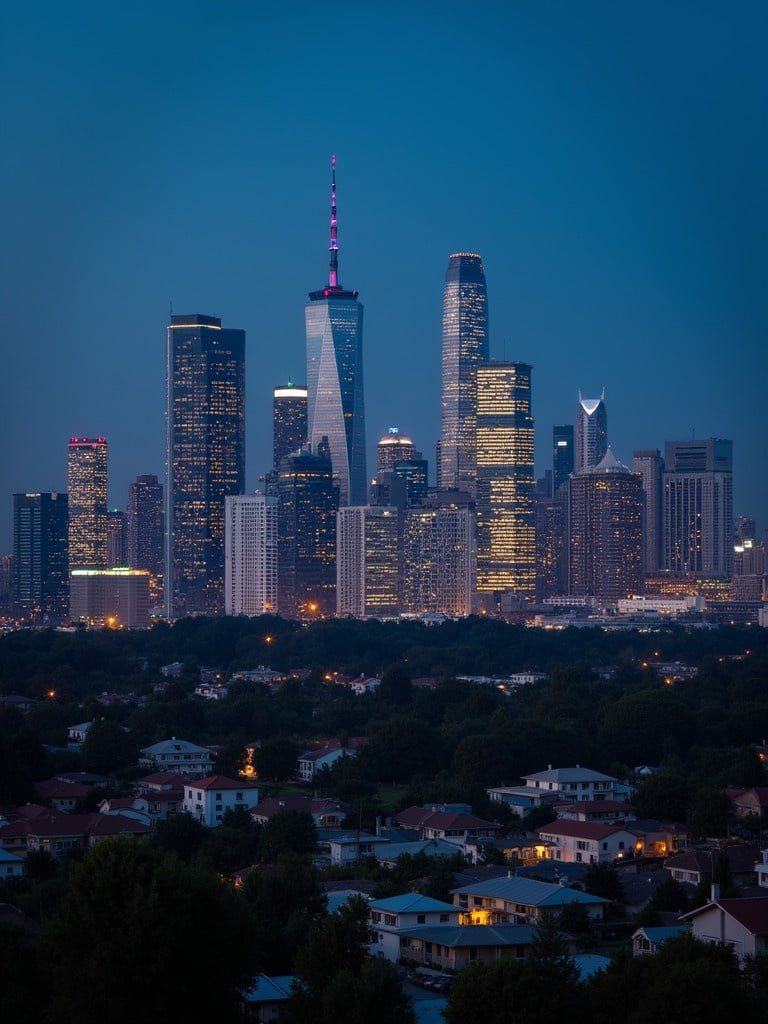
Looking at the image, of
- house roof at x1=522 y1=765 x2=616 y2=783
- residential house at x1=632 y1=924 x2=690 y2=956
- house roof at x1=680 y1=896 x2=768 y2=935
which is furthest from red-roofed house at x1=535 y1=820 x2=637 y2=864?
house roof at x1=680 y1=896 x2=768 y2=935

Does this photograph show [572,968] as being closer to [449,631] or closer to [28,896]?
[28,896]

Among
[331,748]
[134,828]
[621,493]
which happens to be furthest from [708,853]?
[621,493]

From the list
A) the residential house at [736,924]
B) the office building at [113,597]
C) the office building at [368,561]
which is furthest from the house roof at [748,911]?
the office building at [368,561]

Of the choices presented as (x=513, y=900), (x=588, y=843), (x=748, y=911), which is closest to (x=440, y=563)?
(x=588, y=843)

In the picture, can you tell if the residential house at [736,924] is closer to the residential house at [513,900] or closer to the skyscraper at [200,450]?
the residential house at [513,900]

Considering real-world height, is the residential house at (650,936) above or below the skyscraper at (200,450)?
below

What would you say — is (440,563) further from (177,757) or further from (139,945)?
(139,945)
